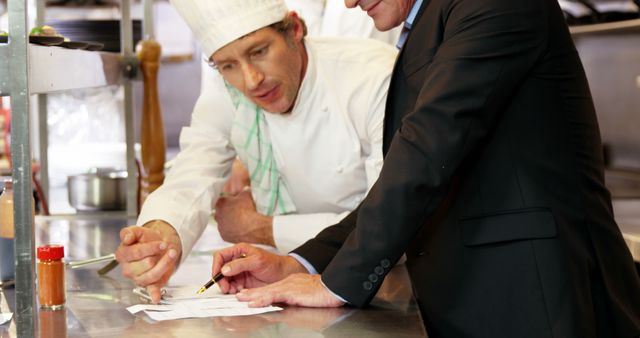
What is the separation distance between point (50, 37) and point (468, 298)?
38.3 inches

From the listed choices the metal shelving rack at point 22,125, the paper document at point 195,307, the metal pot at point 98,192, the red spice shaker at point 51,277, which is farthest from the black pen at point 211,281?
the metal pot at point 98,192

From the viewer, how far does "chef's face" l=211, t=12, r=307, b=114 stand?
7.41 feet

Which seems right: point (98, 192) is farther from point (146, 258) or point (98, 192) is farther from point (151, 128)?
point (146, 258)

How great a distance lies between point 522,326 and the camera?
176cm

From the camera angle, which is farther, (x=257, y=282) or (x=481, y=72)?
(x=257, y=282)

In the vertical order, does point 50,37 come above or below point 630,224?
above

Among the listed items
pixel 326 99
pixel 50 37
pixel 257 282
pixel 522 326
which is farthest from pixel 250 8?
pixel 522 326

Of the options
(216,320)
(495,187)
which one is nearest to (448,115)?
(495,187)

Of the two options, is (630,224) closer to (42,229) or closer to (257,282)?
(257,282)

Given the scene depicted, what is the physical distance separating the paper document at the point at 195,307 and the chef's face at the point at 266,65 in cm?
56

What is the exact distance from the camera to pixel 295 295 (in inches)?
71.7

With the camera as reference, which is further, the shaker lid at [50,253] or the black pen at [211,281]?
the black pen at [211,281]

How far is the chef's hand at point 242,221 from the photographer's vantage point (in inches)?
99.4

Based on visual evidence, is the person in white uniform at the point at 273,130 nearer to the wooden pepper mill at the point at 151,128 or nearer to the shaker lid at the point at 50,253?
the shaker lid at the point at 50,253
